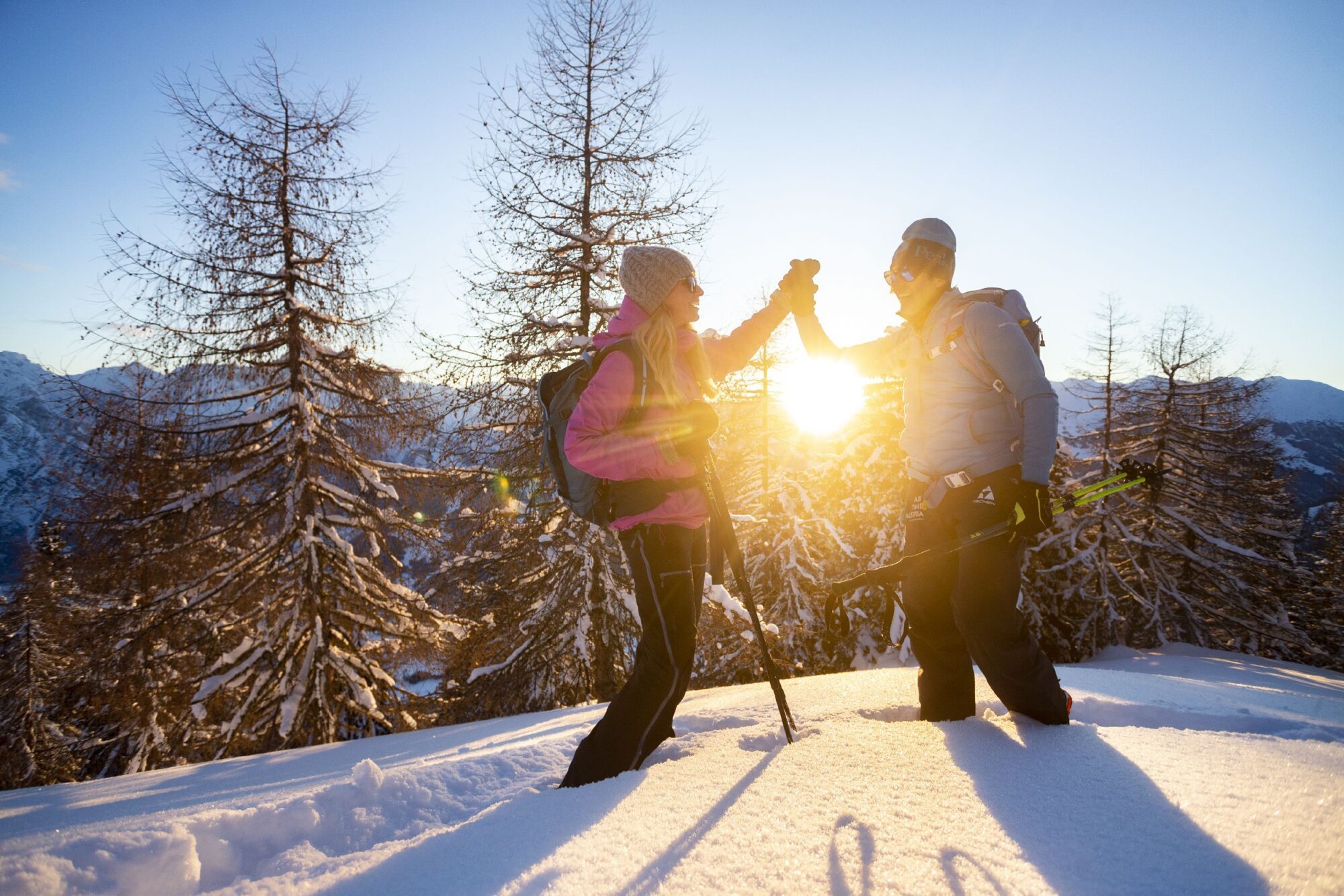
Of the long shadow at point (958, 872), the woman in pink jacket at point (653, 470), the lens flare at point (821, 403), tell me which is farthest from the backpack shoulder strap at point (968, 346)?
the lens flare at point (821, 403)

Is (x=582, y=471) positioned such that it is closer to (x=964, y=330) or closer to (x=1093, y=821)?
(x=964, y=330)

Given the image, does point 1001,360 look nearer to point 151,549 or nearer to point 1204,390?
point 151,549

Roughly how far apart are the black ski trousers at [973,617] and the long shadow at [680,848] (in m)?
1.17

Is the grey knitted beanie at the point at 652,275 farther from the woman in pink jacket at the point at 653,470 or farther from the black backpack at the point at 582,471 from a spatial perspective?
the black backpack at the point at 582,471

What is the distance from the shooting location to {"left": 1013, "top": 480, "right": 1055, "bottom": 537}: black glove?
7.93 feet

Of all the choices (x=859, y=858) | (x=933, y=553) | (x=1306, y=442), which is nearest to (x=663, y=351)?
(x=933, y=553)

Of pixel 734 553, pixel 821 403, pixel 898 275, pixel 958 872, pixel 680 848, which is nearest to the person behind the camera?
pixel 958 872

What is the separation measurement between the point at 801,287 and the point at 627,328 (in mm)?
1101

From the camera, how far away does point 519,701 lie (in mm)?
9680

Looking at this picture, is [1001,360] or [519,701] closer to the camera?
[1001,360]

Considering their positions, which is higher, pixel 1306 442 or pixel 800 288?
pixel 1306 442

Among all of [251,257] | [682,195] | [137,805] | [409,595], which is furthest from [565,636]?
[251,257]

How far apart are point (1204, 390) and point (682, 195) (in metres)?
21.7

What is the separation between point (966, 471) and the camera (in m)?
2.68
